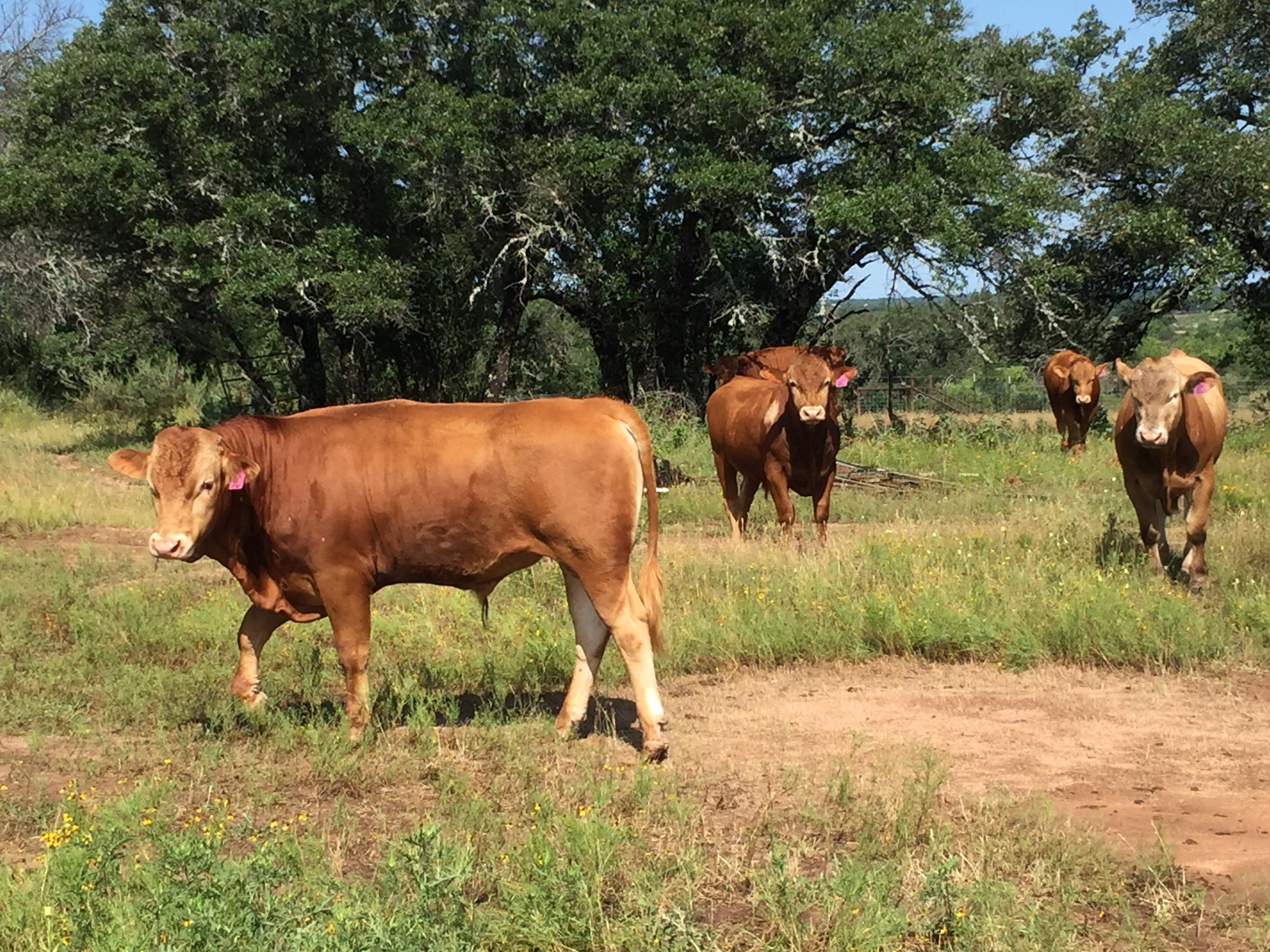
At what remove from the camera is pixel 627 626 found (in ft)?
18.7

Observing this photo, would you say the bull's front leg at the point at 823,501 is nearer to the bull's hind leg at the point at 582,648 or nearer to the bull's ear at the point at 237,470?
the bull's hind leg at the point at 582,648

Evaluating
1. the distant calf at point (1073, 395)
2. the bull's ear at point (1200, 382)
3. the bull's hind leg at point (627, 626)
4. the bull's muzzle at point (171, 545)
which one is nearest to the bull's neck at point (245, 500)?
the bull's muzzle at point (171, 545)

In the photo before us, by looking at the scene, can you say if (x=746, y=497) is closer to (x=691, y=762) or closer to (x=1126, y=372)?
(x=1126, y=372)

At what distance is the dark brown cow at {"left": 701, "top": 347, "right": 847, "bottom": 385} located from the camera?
11578 mm

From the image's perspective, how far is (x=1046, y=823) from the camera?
454 cm

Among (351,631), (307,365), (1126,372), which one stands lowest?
(351,631)

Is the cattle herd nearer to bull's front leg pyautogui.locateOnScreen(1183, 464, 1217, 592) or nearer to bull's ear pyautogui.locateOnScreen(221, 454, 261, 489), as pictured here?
bull's ear pyautogui.locateOnScreen(221, 454, 261, 489)

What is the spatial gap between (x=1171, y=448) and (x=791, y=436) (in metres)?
3.20

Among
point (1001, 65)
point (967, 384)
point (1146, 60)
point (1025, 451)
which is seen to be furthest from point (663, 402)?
point (967, 384)

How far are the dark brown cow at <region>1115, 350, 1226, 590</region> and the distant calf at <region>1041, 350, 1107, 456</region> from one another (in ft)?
31.6

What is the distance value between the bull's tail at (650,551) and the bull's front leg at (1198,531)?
4.77 m

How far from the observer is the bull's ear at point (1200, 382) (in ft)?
30.6

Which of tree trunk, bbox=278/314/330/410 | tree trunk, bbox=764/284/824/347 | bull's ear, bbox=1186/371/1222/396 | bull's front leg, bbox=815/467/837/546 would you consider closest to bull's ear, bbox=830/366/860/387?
bull's front leg, bbox=815/467/837/546

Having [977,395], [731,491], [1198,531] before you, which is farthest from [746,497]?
[977,395]
